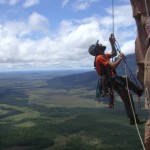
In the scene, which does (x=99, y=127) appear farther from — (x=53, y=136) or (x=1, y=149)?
(x=1, y=149)

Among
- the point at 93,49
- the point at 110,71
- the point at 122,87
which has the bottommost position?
the point at 122,87

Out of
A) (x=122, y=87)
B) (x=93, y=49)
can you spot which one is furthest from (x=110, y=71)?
(x=93, y=49)

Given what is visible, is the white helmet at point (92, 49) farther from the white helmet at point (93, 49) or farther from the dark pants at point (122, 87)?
the dark pants at point (122, 87)

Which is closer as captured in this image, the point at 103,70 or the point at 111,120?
the point at 103,70

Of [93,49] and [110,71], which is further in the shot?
[93,49]

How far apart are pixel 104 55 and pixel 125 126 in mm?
161007

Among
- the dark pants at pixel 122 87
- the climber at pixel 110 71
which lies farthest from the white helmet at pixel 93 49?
the dark pants at pixel 122 87

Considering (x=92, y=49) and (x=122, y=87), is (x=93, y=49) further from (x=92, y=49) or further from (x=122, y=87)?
(x=122, y=87)

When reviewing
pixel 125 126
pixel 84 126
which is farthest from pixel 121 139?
pixel 84 126

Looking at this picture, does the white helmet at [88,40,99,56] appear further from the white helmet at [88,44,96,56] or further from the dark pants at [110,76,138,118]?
the dark pants at [110,76,138,118]

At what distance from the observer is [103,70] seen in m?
15.5

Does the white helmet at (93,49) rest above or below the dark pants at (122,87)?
above

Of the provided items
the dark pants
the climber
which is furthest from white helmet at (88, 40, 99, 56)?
the dark pants

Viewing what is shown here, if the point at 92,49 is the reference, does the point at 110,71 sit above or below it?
below
